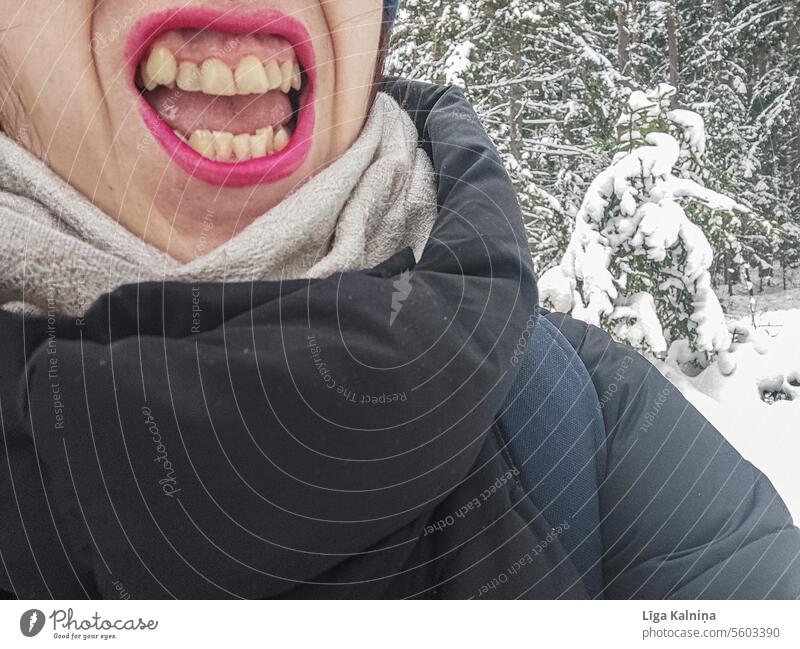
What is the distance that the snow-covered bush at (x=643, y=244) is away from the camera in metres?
1.58

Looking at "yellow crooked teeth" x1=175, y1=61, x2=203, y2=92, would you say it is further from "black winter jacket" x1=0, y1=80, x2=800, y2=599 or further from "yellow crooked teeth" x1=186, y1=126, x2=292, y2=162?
"black winter jacket" x1=0, y1=80, x2=800, y2=599

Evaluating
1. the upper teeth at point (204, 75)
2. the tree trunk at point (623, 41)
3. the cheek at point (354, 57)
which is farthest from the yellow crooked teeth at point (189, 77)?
the tree trunk at point (623, 41)

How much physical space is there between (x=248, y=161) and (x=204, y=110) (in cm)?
5

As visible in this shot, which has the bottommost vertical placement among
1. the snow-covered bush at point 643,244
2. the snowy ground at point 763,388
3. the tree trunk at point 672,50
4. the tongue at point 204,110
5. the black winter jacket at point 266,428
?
the snowy ground at point 763,388

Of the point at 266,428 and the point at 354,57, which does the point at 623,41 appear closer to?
the point at 354,57

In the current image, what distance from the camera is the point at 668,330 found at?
5.87 feet

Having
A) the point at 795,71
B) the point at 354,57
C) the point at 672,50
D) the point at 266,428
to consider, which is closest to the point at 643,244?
the point at 795,71

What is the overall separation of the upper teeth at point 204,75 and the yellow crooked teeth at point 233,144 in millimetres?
28

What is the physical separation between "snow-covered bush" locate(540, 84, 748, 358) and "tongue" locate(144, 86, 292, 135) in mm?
1209

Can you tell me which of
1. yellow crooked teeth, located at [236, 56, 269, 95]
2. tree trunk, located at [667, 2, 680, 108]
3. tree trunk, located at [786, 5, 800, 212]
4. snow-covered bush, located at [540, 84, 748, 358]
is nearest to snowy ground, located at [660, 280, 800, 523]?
snow-covered bush, located at [540, 84, 748, 358]

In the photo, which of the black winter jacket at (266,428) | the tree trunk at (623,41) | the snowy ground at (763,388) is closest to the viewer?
the black winter jacket at (266,428)

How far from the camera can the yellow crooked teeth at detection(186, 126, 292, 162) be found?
1.56 ft

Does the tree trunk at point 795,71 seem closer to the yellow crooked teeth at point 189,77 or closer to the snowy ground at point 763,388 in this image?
the snowy ground at point 763,388

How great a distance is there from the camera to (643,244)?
5.34ft
